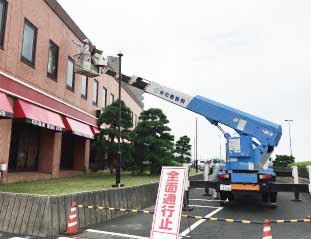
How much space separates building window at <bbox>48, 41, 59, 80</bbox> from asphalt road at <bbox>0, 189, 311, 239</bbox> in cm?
948

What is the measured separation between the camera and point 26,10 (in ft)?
45.5

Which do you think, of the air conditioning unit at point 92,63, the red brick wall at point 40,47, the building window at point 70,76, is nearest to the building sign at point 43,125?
the red brick wall at point 40,47

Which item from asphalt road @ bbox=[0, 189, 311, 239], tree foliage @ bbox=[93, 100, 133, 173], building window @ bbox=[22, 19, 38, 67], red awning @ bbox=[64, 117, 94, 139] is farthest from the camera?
tree foliage @ bbox=[93, 100, 133, 173]

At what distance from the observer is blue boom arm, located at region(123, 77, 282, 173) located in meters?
10.8

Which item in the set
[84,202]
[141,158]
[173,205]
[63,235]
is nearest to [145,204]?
[84,202]

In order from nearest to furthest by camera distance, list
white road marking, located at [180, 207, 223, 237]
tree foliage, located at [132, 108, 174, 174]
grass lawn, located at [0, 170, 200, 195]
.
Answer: white road marking, located at [180, 207, 223, 237]
grass lawn, located at [0, 170, 200, 195]
tree foliage, located at [132, 108, 174, 174]

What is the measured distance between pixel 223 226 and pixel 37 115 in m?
9.08

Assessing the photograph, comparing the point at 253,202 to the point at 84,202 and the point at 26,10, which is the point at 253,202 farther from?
the point at 26,10

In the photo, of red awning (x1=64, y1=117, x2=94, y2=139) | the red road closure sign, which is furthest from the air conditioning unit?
the red road closure sign

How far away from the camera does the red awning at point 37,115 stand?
42.0 ft

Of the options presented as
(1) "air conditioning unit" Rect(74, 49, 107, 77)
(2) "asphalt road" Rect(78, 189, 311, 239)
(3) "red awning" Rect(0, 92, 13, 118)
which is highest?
(1) "air conditioning unit" Rect(74, 49, 107, 77)

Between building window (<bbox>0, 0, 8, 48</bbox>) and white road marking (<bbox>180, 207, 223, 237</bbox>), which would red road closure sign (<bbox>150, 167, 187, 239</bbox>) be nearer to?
white road marking (<bbox>180, 207, 223, 237</bbox>)

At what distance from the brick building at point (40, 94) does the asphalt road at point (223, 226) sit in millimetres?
5966

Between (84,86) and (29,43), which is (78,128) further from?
(29,43)
